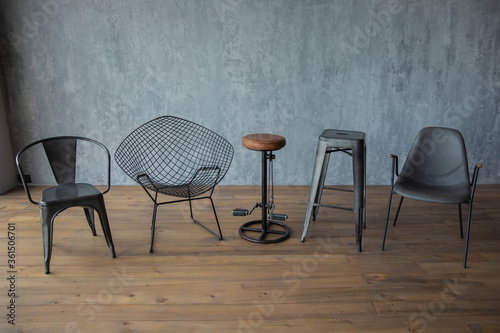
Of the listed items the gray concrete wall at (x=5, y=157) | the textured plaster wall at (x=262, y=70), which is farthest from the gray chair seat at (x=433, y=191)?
the gray concrete wall at (x=5, y=157)

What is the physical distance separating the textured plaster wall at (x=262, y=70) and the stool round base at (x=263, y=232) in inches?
43.6

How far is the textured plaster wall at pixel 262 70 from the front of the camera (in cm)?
363

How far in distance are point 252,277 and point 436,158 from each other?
1.75 meters

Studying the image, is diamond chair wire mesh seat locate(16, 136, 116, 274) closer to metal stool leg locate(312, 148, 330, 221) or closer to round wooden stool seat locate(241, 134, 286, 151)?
round wooden stool seat locate(241, 134, 286, 151)

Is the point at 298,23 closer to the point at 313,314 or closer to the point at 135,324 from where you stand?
the point at 313,314

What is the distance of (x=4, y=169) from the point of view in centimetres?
380

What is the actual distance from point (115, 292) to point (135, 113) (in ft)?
7.38

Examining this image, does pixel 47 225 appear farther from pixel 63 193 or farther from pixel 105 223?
pixel 105 223

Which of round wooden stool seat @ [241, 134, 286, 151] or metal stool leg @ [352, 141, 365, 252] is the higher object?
round wooden stool seat @ [241, 134, 286, 151]

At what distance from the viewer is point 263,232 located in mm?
2811

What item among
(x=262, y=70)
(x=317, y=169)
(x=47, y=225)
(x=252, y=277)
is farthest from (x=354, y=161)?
(x=47, y=225)

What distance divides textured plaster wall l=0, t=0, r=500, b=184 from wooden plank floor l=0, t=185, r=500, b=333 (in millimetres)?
1079

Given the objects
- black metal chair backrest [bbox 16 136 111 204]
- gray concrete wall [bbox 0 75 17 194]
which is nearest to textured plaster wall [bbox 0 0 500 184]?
gray concrete wall [bbox 0 75 17 194]

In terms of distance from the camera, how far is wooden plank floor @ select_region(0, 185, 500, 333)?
1.88 metres
